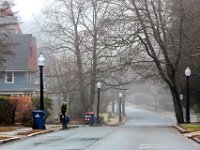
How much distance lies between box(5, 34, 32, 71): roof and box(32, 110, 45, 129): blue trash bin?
35.8 m

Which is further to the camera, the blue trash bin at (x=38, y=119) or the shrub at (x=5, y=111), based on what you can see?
the shrub at (x=5, y=111)

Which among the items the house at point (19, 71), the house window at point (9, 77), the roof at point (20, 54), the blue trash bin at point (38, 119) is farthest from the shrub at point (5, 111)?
the house window at point (9, 77)

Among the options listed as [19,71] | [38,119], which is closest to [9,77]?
[19,71]

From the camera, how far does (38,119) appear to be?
30.1 m

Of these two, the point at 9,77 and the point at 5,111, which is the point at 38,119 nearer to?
the point at 5,111

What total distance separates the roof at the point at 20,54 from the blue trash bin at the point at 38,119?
35769 mm

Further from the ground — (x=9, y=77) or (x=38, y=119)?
(x=9, y=77)

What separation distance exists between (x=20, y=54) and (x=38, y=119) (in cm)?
3814

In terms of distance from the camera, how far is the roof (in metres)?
65.9

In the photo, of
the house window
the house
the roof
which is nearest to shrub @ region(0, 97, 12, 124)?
the house

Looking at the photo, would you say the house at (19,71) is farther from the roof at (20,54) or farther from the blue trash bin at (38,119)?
the blue trash bin at (38,119)

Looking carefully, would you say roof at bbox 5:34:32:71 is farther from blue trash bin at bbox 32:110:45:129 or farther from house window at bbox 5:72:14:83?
blue trash bin at bbox 32:110:45:129

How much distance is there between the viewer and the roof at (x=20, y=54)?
65.9 meters

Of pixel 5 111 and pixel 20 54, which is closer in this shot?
pixel 5 111
